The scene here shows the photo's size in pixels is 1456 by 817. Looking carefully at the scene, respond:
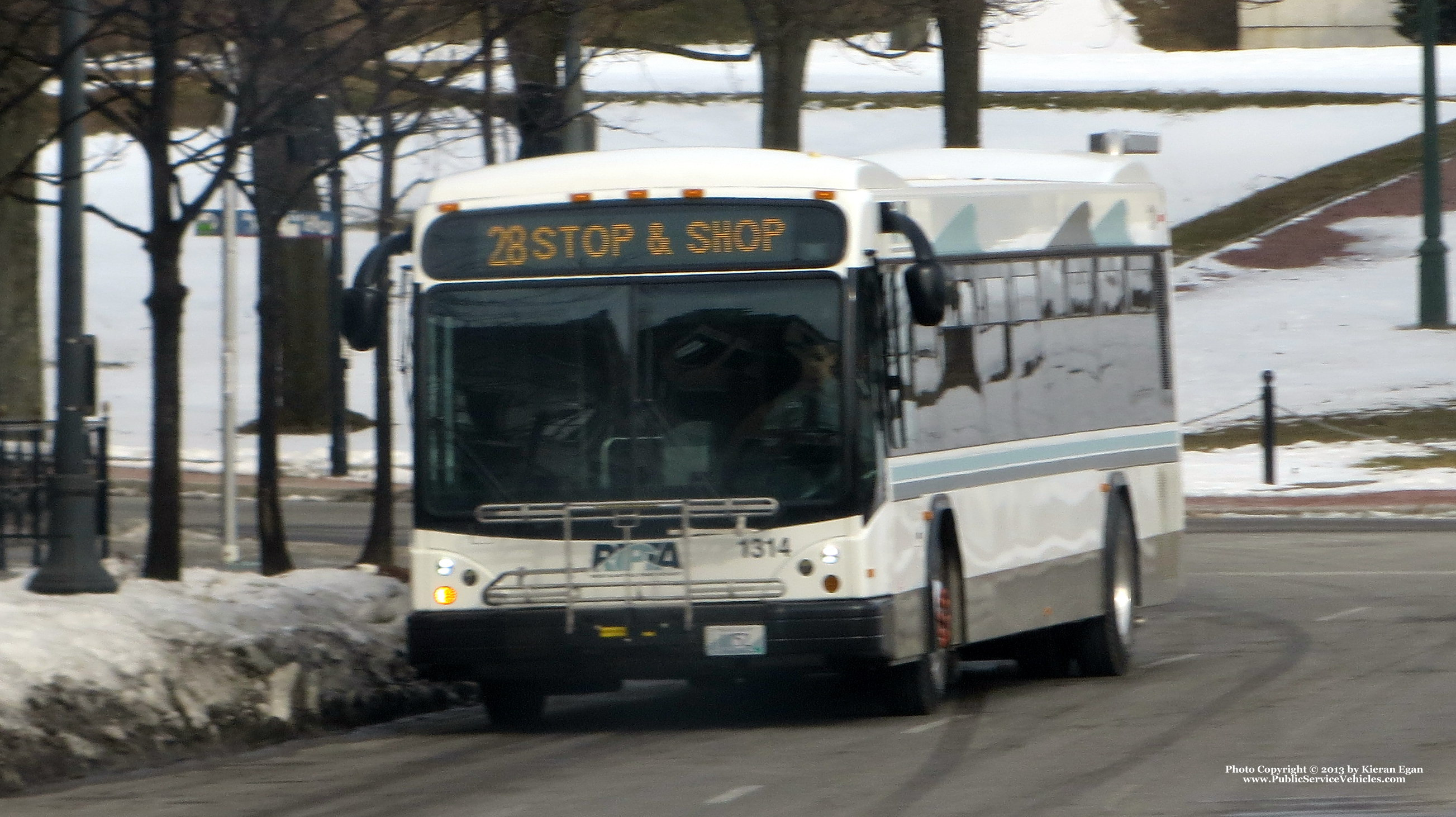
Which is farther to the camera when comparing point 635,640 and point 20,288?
point 20,288

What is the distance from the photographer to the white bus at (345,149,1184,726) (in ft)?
37.3

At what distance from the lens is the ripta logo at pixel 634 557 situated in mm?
11398

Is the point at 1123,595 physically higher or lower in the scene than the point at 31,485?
lower

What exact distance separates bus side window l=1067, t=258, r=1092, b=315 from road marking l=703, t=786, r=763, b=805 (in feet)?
17.0

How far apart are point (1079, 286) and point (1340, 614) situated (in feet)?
14.0

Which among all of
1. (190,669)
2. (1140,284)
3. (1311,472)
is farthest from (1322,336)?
(190,669)

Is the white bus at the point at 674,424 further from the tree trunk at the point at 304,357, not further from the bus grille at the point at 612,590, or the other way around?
the tree trunk at the point at 304,357

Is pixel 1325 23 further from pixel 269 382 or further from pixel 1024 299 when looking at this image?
pixel 1024 299

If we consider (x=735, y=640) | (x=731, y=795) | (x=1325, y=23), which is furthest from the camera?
(x=1325, y=23)

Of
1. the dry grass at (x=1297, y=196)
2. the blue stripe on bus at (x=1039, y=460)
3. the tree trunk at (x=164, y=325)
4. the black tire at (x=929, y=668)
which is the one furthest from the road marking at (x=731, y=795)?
the dry grass at (x=1297, y=196)

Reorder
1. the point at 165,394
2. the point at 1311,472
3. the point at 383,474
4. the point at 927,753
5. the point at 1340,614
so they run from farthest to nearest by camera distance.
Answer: the point at 1311,472, the point at 383,474, the point at 1340,614, the point at 165,394, the point at 927,753

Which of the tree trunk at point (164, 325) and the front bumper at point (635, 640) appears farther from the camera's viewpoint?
the tree trunk at point (164, 325)

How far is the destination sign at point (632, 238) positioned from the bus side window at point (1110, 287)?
11.2ft

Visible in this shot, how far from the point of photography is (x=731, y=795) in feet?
30.9
